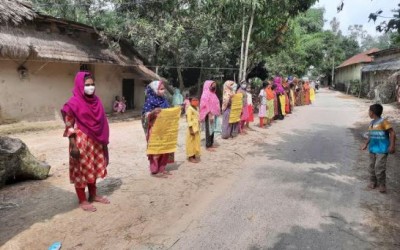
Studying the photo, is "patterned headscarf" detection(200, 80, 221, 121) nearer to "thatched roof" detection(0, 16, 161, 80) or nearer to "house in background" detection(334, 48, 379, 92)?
"thatched roof" detection(0, 16, 161, 80)

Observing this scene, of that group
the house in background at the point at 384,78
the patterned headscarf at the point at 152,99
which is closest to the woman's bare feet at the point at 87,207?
the patterned headscarf at the point at 152,99

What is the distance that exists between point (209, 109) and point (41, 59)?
287 inches

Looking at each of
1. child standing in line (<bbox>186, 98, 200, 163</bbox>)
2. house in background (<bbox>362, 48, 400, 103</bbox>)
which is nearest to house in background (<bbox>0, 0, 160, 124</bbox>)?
child standing in line (<bbox>186, 98, 200, 163</bbox>)

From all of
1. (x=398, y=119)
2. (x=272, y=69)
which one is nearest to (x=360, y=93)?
(x=272, y=69)

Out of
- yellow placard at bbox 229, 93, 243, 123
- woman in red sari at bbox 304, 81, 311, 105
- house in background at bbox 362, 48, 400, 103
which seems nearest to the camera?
yellow placard at bbox 229, 93, 243, 123

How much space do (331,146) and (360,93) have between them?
26886 millimetres

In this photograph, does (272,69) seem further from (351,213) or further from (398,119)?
(351,213)

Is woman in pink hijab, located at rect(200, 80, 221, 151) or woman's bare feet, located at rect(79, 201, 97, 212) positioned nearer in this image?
woman's bare feet, located at rect(79, 201, 97, 212)

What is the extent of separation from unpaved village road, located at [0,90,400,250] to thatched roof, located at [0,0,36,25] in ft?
17.9

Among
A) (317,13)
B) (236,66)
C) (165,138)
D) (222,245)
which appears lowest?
(222,245)

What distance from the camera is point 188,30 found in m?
16.6

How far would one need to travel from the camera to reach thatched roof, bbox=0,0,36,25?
12052 mm

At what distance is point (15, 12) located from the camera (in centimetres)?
1249

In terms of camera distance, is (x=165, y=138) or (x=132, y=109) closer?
(x=165, y=138)
